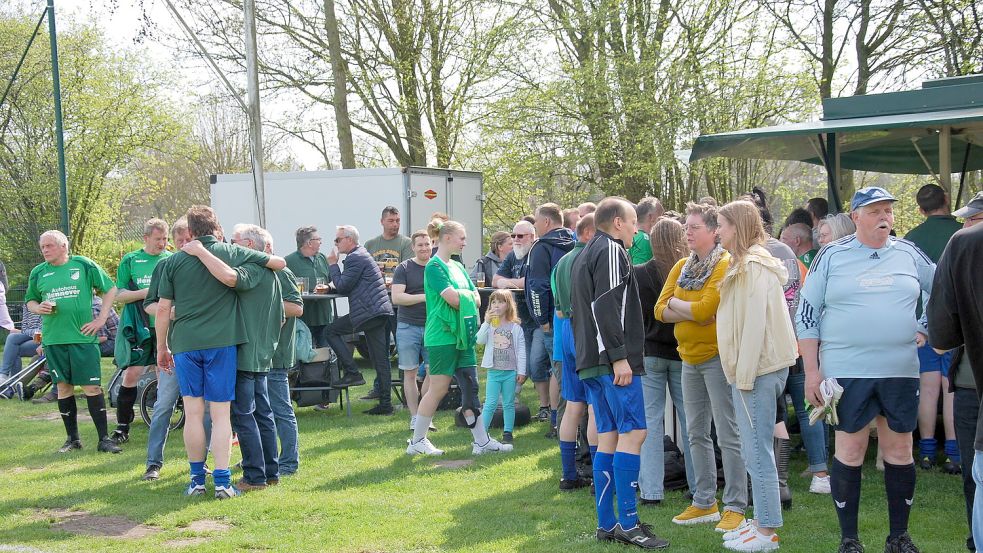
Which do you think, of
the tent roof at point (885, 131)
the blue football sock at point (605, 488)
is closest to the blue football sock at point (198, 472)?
the blue football sock at point (605, 488)

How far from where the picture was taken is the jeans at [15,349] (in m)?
11.8

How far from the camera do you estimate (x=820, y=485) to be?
6.00 m

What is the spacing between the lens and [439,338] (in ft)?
24.1

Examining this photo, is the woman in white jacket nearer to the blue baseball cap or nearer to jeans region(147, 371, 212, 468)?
the blue baseball cap

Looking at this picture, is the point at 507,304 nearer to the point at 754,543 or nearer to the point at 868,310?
the point at 754,543

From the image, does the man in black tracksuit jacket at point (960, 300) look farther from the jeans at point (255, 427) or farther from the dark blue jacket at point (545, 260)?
the jeans at point (255, 427)

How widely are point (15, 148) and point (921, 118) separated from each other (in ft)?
67.8

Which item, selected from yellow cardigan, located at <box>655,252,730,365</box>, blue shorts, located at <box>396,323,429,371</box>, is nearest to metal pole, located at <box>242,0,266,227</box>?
blue shorts, located at <box>396,323,429,371</box>

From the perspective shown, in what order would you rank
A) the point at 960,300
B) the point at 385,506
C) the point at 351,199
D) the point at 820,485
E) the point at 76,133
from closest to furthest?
the point at 960,300 → the point at 820,485 → the point at 385,506 → the point at 351,199 → the point at 76,133

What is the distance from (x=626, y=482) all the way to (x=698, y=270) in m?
1.18

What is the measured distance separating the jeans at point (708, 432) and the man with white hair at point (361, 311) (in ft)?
15.4

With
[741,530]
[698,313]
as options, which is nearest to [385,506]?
[741,530]

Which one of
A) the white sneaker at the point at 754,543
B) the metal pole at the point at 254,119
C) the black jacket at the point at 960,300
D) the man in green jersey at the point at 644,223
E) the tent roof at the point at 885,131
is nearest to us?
the black jacket at the point at 960,300

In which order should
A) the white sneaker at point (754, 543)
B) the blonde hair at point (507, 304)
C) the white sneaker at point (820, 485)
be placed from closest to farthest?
the white sneaker at point (754, 543) < the white sneaker at point (820, 485) < the blonde hair at point (507, 304)
